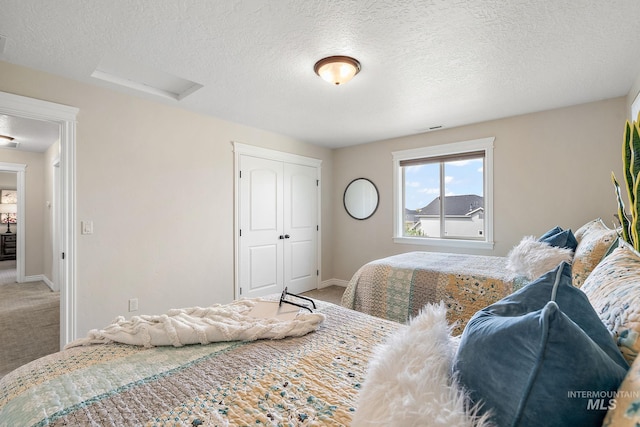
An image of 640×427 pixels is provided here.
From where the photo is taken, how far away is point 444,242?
13.2 feet

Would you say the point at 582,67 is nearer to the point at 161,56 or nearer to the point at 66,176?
the point at 161,56

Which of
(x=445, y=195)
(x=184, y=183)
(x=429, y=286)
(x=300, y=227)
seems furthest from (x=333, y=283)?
(x=184, y=183)

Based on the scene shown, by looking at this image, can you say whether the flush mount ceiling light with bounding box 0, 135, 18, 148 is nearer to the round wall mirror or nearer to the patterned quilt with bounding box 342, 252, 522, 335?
the round wall mirror

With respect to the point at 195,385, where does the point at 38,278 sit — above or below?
below

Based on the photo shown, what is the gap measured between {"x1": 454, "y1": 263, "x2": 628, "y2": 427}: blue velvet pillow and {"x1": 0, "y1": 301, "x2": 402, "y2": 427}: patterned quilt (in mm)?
376

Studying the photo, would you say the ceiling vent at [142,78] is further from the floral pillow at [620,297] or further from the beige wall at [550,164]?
the beige wall at [550,164]

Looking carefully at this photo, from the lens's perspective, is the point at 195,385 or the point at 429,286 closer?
the point at 195,385

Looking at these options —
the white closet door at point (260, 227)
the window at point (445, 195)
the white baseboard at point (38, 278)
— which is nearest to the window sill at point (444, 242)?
the window at point (445, 195)

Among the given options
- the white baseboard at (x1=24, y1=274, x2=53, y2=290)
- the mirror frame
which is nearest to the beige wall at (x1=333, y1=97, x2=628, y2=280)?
the mirror frame

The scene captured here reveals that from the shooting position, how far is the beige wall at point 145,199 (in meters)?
2.59

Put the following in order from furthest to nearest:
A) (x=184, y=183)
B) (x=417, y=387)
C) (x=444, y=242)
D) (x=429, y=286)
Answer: (x=444, y=242) < (x=184, y=183) < (x=429, y=286) < (x=417, y=387)

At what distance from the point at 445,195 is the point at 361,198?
132cm

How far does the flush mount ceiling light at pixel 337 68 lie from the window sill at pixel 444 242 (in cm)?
269

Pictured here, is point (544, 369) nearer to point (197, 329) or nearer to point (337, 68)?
point (197, 329)
